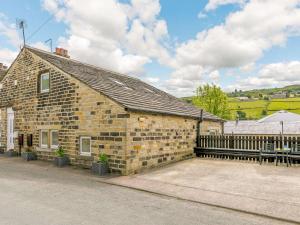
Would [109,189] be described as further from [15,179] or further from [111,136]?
[15,179]

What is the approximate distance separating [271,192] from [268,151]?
560 centimetres

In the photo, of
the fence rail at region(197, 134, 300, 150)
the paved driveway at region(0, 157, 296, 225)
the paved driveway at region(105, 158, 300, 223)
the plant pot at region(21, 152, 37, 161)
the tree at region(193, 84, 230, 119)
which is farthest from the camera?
the tree at region(193, 84, 230, 119)

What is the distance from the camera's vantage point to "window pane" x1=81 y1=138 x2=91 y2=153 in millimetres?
11516

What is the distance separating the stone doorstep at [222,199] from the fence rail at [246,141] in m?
6.97

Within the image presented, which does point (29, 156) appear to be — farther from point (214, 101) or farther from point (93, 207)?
point (214, 101)

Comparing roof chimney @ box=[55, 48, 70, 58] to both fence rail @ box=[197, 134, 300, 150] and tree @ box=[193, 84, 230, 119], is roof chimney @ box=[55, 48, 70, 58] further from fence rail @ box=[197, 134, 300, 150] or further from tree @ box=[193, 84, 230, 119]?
tree @ box=[193, 84, 230, 119]

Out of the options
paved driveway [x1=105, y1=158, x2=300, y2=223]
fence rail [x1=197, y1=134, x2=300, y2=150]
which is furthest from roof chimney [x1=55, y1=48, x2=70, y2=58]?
paved driveway [x1=105, y1=158, x2=300, y2=223]

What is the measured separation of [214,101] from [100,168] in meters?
43.9

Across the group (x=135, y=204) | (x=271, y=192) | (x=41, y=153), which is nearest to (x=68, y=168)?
(x=41, y=153)

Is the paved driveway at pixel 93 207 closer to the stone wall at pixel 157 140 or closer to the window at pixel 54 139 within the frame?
the stone wall at pixel 157 140

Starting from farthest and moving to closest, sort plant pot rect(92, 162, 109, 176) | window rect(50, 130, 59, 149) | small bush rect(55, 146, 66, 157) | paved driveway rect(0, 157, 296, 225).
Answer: window rect(50, 130, 59, 149)
small bush rect(55, 146, 66, 157)
plant pot rect(92, 162, 109, 176)
paved driveway rect(0, 157, 296, 225)

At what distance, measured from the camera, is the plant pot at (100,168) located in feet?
32.4

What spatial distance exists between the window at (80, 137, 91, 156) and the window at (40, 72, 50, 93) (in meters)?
4.21

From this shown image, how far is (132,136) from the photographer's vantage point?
399 inches
